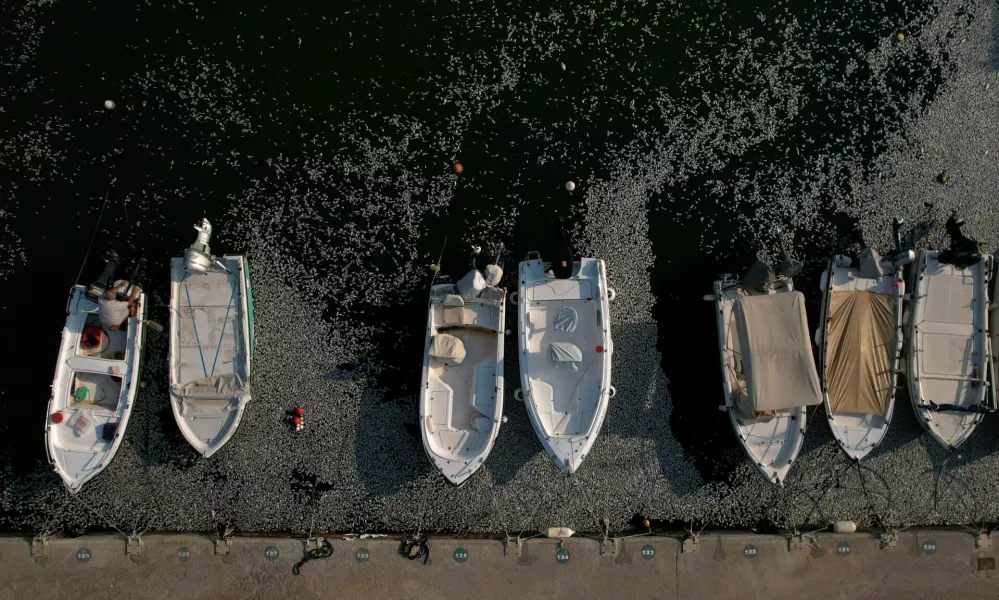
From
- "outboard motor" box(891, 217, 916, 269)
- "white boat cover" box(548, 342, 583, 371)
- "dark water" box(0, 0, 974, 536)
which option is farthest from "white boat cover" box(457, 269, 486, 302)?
"outboard motor" box(891, 217, 916, 269)

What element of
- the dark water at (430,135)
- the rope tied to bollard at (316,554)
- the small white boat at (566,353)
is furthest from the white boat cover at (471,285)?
Result: the rope tied to bollard at (316,554)

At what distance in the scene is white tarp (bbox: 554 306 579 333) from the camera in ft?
25.2

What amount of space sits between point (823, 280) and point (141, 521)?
11.1 meters

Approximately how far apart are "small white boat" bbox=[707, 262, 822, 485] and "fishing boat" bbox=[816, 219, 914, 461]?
0.63 meters

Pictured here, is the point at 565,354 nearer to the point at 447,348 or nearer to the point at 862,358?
the point at 447,348

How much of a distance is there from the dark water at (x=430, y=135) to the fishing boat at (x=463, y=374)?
0.66 metres

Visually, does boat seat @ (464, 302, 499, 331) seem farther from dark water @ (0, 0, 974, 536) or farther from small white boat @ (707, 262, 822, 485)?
small white boat @ (707, 262, 822, 485)

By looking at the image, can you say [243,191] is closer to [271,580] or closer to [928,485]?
[271,580]

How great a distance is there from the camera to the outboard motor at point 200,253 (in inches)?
297

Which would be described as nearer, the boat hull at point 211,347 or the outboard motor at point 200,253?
the outboard motor at point 200,253

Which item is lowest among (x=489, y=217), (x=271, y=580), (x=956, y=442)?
(x=271, y=580)

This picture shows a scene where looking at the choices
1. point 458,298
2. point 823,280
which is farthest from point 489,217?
point 823,280

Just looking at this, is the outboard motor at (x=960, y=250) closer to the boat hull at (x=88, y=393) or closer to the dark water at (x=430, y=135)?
the dark water at (x=430, y=135)

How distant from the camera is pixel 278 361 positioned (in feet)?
27.2
